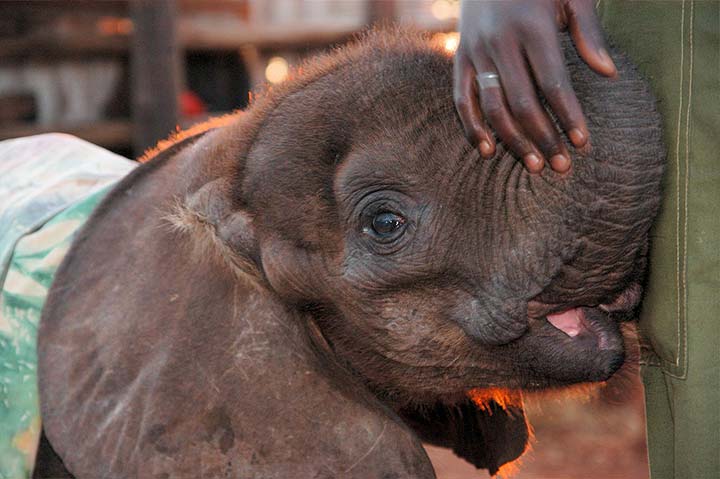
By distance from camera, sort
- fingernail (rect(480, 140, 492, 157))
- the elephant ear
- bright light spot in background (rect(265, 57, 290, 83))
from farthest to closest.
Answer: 1. bright light spot in background (rect(265, 57, 290, 83))
2. the elephant ear
3. fingernail (rect(480, 140, 492, 157))

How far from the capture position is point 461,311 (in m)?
1.89

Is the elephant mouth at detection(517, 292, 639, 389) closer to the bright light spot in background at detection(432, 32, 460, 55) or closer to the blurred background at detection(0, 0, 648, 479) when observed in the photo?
the bright light spot in background at detection(432, 32, 460, 55)

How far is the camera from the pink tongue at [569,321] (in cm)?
187

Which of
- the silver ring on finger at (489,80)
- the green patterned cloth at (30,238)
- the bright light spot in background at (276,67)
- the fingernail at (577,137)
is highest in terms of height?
the silver ring on finger at (489,80)

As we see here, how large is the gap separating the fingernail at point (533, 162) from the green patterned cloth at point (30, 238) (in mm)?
1202

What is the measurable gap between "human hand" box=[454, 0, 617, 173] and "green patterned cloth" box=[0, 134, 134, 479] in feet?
3.83

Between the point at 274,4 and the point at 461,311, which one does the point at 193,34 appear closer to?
the point at 274,4

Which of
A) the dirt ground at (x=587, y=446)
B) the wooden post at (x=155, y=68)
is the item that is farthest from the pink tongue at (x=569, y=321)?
the wooden post at (x=155, y=68)

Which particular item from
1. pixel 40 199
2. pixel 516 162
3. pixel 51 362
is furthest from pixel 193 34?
pixel 516 162

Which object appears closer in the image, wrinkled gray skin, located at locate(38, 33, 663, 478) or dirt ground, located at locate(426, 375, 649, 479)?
wrinkled gray skin, located at locate(38, 33, 663, 478)

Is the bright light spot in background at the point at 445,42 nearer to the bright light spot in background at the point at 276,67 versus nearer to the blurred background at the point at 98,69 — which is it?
the blurred background at the point at 98,69

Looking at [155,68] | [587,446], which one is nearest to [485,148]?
[587,446]

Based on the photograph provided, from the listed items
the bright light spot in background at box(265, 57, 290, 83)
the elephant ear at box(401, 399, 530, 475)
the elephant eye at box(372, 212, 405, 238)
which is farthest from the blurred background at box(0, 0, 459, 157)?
the elephant eye at box(372, 212, 405, 238)

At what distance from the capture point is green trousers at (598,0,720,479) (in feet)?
5.38
